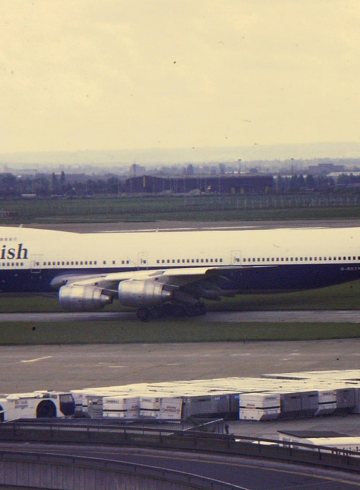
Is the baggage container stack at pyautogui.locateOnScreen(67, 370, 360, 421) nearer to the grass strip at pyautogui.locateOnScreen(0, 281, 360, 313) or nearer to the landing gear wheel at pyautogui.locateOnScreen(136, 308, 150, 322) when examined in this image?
the landing gear wheel at pyautogui.locateOnScreen(136, 308, 150, 322)

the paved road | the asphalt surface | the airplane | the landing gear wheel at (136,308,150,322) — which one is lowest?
the asphalt surface

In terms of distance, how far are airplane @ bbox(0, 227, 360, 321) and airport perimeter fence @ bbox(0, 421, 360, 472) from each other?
2903 cm

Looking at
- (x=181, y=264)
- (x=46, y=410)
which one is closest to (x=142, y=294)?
(x=181, y=264)

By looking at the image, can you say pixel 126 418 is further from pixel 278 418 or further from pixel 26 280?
pixel 26 280

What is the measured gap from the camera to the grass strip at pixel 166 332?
49031 millimetres

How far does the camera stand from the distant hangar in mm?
170500

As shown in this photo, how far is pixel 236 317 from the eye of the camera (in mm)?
57000

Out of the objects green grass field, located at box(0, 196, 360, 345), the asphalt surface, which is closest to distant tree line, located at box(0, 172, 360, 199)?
green grass field, located at box(0, 196, 360, 345)

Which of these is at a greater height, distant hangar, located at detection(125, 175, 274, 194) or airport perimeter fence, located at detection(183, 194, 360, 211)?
distant hangar, located at detection(125, 175, 274, 194)

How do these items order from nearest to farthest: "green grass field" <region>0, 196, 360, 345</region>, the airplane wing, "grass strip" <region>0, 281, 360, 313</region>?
"green grass field" <region>0, 196, 360, 345</region> → the airplane wing → "grass strip" <region>0, 281, 360, 313</region>

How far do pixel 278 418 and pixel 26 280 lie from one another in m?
30.8

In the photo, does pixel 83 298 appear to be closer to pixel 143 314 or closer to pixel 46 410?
pixel 143 314

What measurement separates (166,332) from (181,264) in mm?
8055

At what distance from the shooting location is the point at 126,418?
30.0 metres
